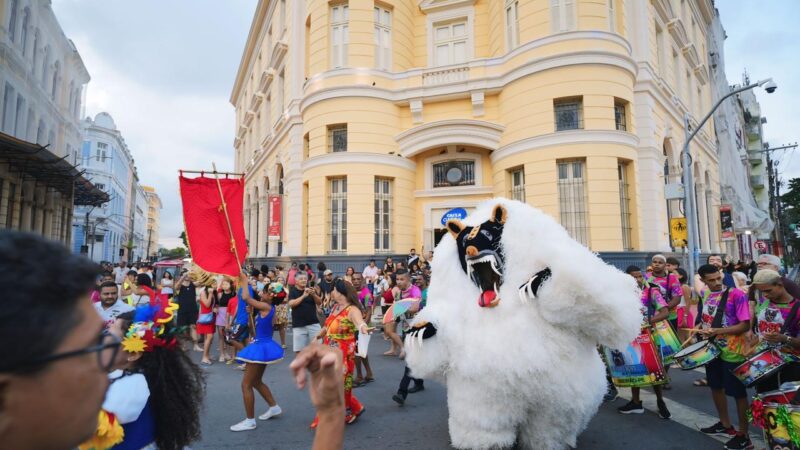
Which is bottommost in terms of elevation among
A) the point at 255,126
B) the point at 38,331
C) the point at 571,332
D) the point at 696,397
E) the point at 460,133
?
the point at 696,397

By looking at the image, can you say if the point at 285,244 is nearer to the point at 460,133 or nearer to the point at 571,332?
the point at 460,133

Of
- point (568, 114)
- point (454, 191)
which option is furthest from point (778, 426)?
point (454, 191)

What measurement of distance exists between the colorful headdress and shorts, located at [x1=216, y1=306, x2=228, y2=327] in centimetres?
625

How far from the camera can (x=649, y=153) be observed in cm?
1346

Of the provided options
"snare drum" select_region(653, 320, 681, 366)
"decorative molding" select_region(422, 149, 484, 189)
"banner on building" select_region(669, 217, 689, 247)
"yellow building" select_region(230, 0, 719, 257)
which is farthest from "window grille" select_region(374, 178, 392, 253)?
"snare drum" select_region(653, 320, 681, 366)

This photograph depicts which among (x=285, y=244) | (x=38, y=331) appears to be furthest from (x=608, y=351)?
(x=285, y=244)

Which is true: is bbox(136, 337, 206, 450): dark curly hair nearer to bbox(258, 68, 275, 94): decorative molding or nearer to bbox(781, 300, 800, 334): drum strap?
bbox(781, 300, 800, 334): drum strap

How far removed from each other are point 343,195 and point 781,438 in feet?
43.6

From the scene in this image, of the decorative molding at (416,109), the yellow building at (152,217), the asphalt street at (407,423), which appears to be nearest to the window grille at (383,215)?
the decorative molding at (416,109)

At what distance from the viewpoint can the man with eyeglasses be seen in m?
0.79

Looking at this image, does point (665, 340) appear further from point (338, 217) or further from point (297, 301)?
point (338, 217)

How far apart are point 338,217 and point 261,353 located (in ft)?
35.0

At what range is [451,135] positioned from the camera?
14609 millimetres

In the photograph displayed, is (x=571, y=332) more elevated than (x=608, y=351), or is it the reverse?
(x=571, y=332)
